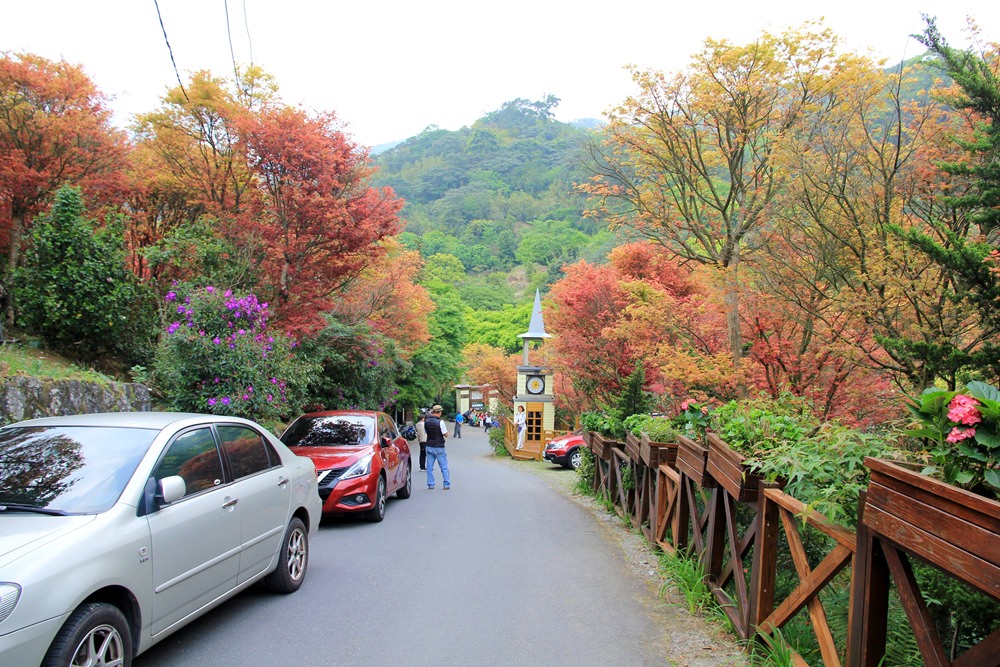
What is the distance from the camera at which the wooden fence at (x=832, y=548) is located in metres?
2.51

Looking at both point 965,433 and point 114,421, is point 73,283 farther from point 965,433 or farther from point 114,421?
point 965,433

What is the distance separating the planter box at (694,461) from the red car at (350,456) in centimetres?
408

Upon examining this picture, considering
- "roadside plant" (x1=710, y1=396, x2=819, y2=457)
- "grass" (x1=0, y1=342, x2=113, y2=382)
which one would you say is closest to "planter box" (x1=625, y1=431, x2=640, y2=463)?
"roadside plant" (x1=710, y1=396, x2=819, y2=457)

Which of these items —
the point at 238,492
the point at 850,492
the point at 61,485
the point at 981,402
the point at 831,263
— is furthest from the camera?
the point at 831,263

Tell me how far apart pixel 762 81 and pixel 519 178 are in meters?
99.9

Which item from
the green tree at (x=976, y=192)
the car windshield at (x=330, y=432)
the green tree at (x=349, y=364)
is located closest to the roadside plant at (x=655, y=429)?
the green tree at (x=976, y=192)

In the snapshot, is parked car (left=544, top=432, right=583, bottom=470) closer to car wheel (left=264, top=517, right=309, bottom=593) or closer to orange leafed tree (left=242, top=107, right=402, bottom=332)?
orange leafed tree (left=242, top=107, right=402, bottom=332)

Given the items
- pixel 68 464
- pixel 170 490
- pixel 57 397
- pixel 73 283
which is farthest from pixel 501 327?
pixel 170 490

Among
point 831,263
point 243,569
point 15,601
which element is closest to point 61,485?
point 15,601

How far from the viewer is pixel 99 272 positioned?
34.8ft

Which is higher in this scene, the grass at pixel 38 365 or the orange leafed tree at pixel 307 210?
the orange leafed tree at pixel 307 210

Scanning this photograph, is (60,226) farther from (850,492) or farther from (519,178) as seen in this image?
(519,178)

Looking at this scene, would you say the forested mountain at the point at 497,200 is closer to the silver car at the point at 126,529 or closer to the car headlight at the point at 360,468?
the car headlight at the point at 360,468

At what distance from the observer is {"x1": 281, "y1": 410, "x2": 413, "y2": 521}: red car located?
8328 millimetres
